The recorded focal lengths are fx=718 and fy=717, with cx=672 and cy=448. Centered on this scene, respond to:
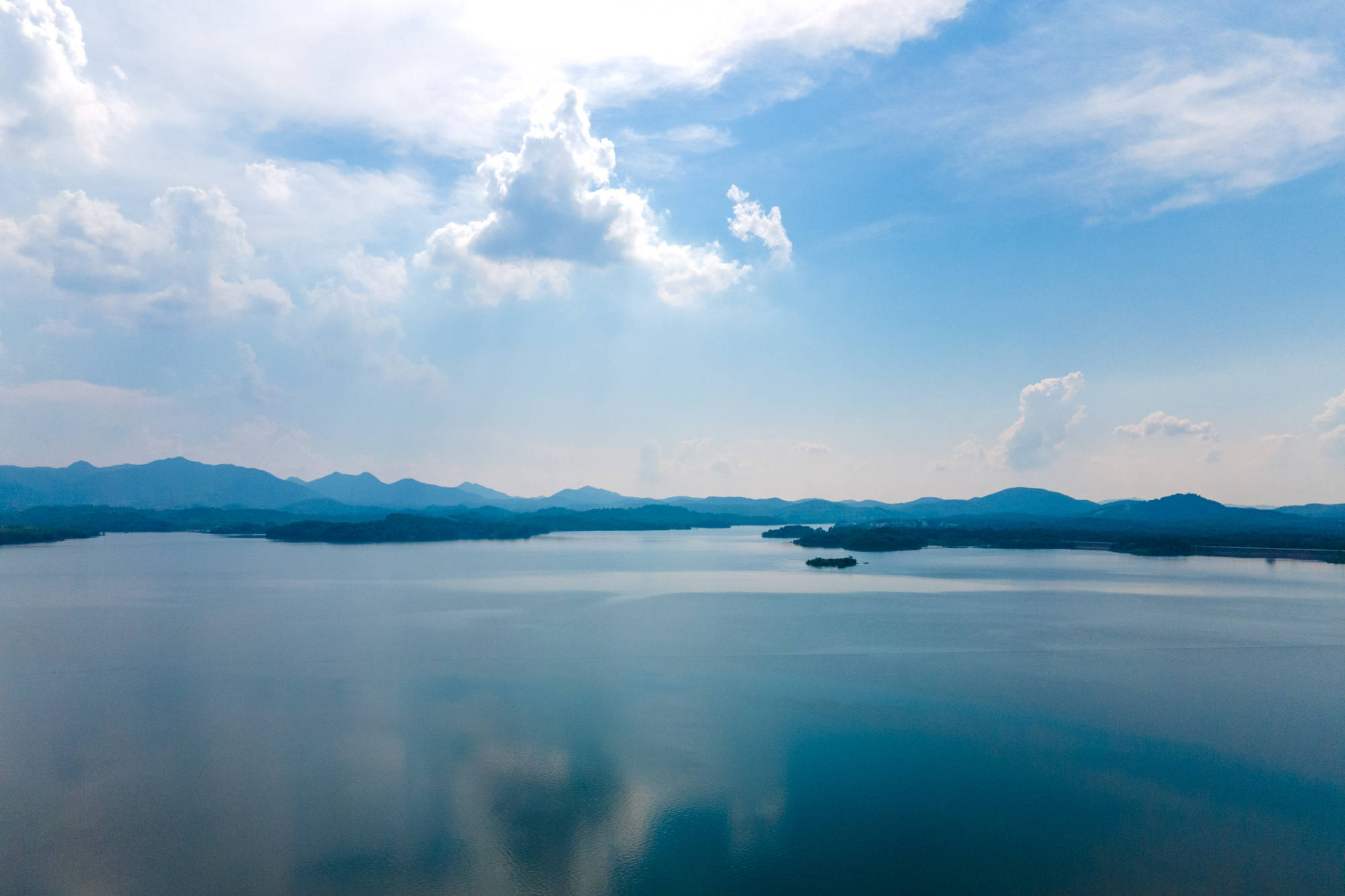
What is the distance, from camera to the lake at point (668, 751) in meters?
6.26

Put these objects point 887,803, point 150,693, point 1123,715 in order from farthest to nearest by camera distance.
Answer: point 150,693 < point 1123,715 < point 887,803

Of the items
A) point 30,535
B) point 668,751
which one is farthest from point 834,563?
point 30,535

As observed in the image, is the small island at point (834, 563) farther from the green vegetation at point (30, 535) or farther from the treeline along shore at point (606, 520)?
the green vegetation at point (30, 535)

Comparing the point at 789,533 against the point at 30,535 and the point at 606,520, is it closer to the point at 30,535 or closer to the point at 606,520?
the point at 606,520

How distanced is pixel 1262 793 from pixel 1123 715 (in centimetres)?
266

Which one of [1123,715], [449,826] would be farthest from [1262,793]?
[449,826]

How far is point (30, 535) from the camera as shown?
44000 millimetres

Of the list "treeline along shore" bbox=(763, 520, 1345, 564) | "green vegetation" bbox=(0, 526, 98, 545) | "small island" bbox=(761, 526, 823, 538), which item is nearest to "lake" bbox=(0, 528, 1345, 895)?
"treeline along shore" bbox=(763, 520, 1345, 564)

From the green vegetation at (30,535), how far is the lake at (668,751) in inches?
1274

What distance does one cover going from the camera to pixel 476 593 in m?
23.8

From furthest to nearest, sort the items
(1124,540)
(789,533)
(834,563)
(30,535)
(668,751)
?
1. (789,533)
2. (1124,540)
3. (30,535)
4. (834,563)
5. (668,751)

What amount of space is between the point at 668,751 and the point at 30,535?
173 ft

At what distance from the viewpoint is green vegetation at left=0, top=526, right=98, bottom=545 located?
43.0m

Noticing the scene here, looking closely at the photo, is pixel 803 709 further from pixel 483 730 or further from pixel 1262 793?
pixel 1262 793
